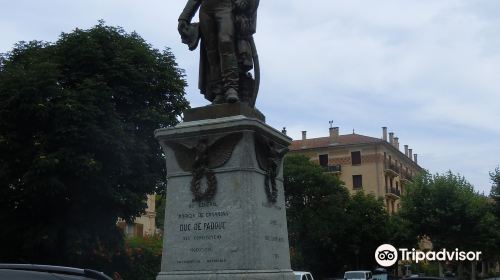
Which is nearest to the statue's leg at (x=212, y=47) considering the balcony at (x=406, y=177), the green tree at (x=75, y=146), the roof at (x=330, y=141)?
the green tree at (x=75, y=146)

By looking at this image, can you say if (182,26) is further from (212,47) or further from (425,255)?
(425,255)

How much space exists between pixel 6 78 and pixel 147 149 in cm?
572

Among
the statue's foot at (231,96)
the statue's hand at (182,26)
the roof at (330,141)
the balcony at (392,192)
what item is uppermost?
the roof at (330,141)

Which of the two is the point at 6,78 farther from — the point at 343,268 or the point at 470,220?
the point at 343,268

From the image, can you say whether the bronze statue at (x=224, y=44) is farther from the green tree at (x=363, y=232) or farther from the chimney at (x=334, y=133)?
the chimney at (x=334, y=133)

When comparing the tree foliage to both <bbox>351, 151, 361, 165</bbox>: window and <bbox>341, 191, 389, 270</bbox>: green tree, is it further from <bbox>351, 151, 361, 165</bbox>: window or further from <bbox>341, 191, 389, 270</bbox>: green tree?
<bbox>351, 151, 361, 165</bbox>: window

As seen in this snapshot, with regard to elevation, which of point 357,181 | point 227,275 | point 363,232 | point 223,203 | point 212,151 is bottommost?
point 227,275

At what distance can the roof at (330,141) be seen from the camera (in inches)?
3018

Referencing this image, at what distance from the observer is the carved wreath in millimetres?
8180

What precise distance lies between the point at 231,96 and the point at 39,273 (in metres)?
5.03

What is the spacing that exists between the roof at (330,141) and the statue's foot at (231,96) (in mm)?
68398

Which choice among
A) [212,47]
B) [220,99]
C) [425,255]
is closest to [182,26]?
[212,47]

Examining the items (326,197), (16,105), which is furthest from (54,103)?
(326,197)

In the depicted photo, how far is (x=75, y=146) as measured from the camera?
2264 centimetres
